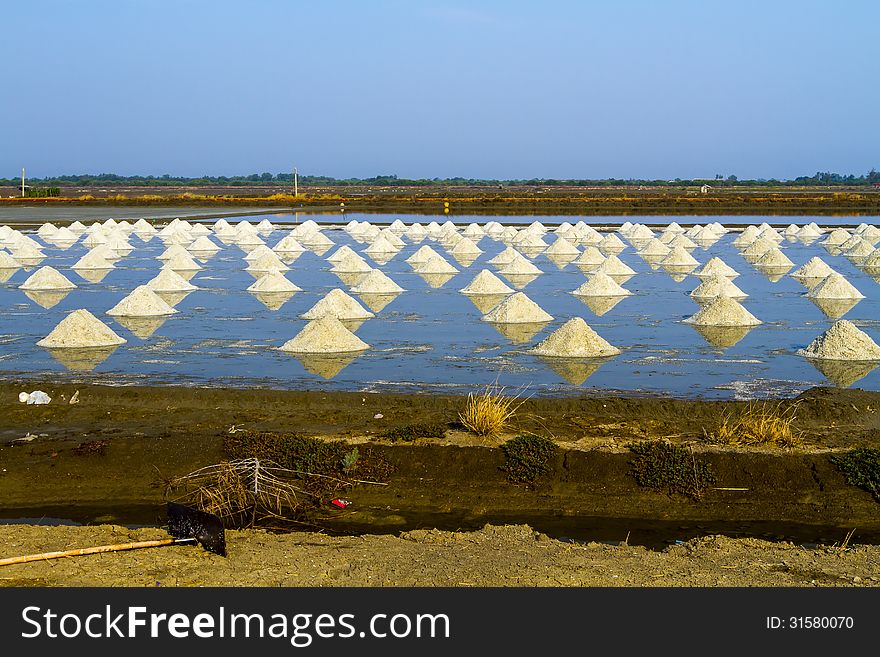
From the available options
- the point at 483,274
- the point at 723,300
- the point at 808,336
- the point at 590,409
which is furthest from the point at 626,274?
the point at 590,409

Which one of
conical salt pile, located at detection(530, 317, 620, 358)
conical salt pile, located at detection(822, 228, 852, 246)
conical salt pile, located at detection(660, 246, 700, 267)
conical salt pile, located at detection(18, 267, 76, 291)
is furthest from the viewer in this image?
conical salt pile, located at detection(822, 228, 852, 246)

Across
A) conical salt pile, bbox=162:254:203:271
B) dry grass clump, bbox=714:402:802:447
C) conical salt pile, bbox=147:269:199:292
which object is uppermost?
conical salt pile, bbox=162:254:203:271

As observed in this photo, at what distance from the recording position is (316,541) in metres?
5.47

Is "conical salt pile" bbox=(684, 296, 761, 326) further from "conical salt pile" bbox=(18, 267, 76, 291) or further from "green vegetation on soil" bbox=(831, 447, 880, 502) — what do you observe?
"conical salt pile" bbox=(18, 267, 76, 291)

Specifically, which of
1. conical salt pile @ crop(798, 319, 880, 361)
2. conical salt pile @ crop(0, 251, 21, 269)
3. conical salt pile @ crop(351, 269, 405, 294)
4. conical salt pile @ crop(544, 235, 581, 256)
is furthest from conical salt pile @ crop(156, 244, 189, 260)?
conical salt pile @ crop(798, 319, 880, 361)

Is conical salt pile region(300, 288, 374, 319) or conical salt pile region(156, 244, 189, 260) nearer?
conical salt pile region(300, 288, 374, 319)

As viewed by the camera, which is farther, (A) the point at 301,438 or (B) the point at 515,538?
(A) the point at 301,438

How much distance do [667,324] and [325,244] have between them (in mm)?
13848

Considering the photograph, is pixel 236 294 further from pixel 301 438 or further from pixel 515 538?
pixel 515 538

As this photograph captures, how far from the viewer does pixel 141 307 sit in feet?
43.8

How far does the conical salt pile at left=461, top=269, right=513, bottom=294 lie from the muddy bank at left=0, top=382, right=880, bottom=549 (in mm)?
7482

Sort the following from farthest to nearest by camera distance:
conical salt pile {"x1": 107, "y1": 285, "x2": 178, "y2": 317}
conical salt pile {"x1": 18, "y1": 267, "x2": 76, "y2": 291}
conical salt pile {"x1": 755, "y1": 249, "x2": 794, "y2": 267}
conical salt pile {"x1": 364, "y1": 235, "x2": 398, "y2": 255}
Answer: conical salt pile {"x1": 364, "y1": 235, "x2": 398, "y2": 255}
conical salt pile {"x1": 755, "y1": 249, "x2": 794, "y2": 267}
conical salt pile {"x1": 18, "y1": 267, "x2": 76, "y2": 291}
conical salt pile {"x1": 107, "y1": 285, "x2": 178, "y2": 317}

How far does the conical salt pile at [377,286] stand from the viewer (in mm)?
15356

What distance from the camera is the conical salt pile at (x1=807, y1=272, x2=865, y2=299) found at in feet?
48.3
